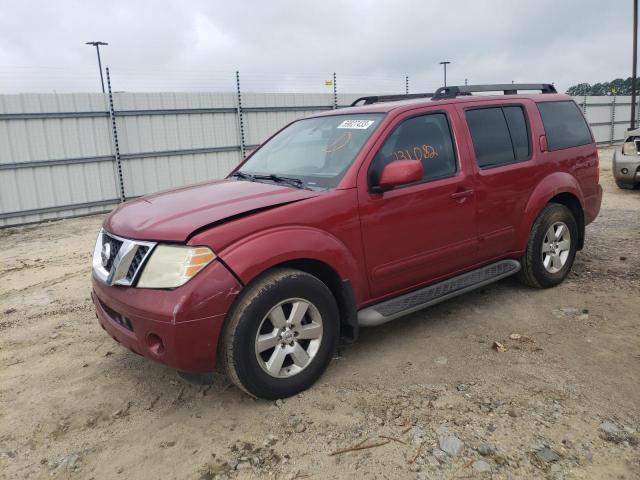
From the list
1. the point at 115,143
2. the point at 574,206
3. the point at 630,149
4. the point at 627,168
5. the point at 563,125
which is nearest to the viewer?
the point at 563,125

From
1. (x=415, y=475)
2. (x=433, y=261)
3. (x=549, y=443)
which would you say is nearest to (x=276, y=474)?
(x=415, y=475)

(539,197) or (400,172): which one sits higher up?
(400,172)

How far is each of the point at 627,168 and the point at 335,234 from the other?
866cm

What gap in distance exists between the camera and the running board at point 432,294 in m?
3.47

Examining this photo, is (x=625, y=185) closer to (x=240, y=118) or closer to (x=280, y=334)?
(x=240, y=118)

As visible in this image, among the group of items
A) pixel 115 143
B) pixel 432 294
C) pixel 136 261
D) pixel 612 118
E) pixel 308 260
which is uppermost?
pixel 612 118

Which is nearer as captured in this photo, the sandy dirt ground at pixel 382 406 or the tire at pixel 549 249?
the sandy dirt ground at pixel 382 406

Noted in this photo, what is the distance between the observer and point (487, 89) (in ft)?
15.4

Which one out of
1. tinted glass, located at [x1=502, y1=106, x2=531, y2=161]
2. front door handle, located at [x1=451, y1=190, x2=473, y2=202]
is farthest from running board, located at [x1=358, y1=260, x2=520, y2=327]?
tinted glass, located at [x1=502, y1=106, x2=531, y2=161]

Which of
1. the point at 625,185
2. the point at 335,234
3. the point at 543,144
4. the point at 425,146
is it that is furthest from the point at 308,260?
the point at 625,185

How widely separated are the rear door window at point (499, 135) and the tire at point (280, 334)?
1.87m

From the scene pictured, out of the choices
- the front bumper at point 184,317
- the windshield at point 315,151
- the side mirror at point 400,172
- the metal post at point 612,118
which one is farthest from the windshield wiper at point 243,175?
the metal post at point 612,118

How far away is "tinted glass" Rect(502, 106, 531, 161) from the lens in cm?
445

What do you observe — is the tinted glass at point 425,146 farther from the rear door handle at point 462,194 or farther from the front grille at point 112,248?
the front grille at point 112,248
